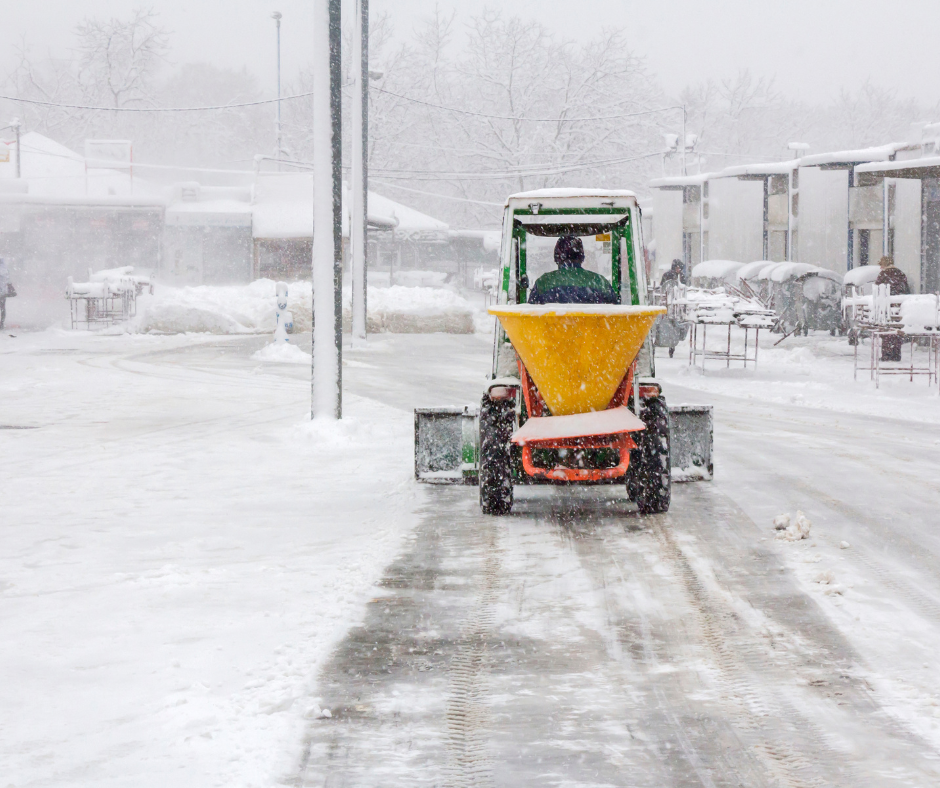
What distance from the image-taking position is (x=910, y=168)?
901 inches

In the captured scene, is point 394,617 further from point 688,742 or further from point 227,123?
point 227,123

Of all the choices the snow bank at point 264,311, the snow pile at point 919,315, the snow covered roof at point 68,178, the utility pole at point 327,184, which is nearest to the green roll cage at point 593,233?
the utility pole at point 327,184

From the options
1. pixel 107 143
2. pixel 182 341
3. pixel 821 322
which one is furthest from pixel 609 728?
pixel 107 143

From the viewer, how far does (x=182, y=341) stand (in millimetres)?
24641

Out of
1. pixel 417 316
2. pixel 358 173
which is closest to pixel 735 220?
pixel 417 316

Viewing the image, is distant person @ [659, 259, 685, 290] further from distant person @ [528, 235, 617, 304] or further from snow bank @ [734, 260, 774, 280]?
distant person @ [528, 235, 617, 304]

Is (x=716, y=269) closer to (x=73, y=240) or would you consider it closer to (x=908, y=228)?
(x=908, y=228)

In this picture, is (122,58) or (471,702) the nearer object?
(471,702)

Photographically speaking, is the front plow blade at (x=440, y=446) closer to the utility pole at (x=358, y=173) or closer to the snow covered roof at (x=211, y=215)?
the utility pole at (x=358, y=173)

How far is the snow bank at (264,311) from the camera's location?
27000 mm

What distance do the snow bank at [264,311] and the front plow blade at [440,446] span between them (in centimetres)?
1934

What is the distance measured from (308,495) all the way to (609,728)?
185 inches

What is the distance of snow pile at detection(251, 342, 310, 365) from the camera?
768 inches

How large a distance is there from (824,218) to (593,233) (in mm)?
25787
